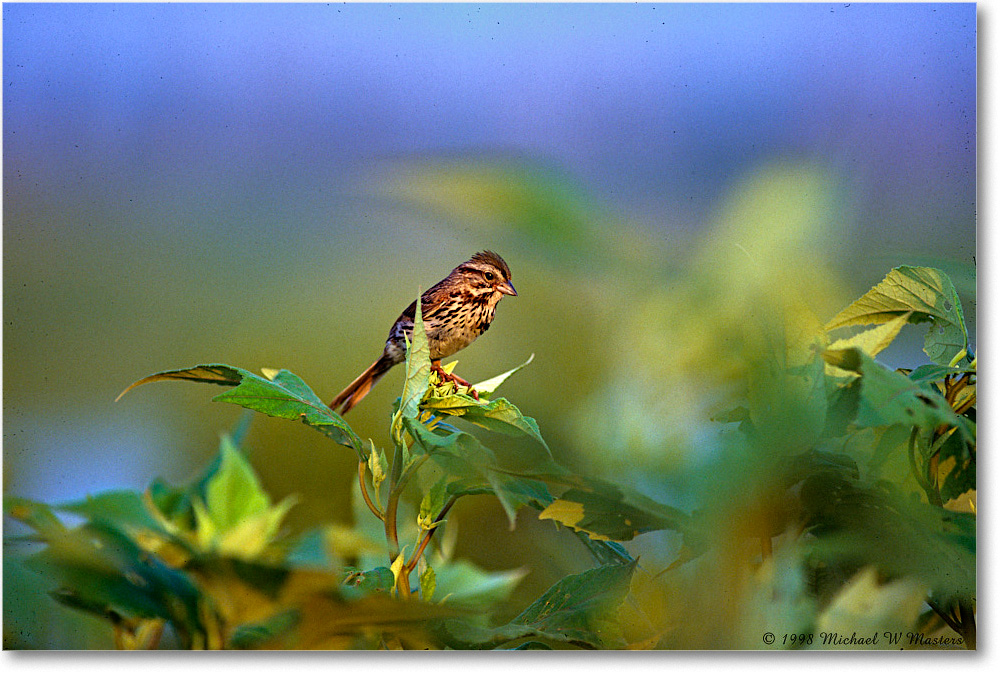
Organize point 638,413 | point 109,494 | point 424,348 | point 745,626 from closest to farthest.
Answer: point 109,494 → point 424,348 → point 745,626 → point 638,413

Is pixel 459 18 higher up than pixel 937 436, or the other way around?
pixel 459 18

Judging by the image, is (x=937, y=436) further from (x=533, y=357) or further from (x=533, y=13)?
(x=533, y=13)

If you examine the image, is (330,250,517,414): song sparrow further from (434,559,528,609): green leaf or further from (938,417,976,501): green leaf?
(938,417,976,501): green leaf

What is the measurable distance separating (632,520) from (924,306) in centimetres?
51

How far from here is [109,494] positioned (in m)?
0.71

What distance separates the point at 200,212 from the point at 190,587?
90 cm

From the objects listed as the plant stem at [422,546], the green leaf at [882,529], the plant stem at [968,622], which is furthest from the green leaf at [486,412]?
the plant stem at [968,622]

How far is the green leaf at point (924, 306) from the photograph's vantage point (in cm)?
113

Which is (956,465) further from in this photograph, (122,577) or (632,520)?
(122,577)

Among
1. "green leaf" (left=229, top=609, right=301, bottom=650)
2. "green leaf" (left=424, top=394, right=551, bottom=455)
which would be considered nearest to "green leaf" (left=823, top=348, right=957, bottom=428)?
"green leaf" (left=424, top=394, right=551, bottom=455)

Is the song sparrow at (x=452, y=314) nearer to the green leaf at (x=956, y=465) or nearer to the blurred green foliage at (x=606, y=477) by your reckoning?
the blurred green foliage at (x=606, y=477)

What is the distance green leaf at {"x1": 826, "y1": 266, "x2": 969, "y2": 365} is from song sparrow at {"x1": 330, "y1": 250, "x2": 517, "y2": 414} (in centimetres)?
58

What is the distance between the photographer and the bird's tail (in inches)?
55.8

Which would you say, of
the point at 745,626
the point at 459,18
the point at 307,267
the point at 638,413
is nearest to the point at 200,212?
the point at 307,267
